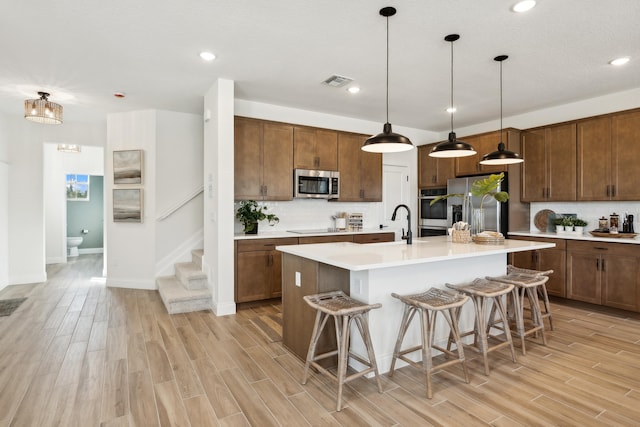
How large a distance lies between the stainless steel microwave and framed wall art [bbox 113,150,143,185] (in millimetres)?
2424

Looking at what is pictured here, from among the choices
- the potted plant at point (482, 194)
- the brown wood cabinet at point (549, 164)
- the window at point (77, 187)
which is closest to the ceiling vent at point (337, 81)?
the potted plant at point (482, 194)

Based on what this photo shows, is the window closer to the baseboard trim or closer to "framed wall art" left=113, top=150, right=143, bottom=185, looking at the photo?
"framed wall art" left=113, top=150, right=143, bottom=185

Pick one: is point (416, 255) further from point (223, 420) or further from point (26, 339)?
point (26, 339)

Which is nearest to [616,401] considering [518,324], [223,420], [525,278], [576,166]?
[518,324]

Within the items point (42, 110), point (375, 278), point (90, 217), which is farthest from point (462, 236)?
point (90, 217)

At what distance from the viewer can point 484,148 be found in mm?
5312

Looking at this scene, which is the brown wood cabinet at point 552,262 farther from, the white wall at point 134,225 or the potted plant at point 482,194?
the white wall at point 134,225

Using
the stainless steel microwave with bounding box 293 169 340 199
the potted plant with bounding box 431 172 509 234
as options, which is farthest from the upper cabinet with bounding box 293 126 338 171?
the potted plant with bounding box 431 172 509 234

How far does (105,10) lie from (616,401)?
4427 mm

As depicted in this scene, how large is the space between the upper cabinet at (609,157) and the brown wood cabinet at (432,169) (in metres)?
1.77

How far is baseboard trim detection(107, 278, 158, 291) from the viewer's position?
524 cm

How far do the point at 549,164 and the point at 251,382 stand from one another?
15.7 feet

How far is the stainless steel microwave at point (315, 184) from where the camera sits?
4984mm

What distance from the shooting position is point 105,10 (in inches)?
101
